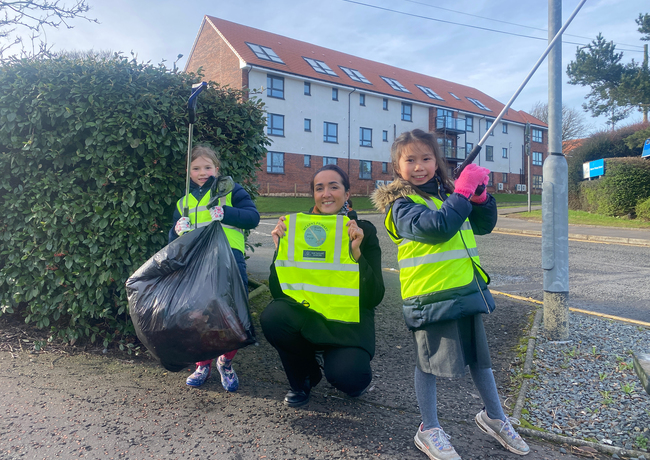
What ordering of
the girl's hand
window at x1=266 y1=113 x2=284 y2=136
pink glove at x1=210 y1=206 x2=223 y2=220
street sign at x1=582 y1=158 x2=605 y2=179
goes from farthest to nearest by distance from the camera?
window at x1=266 y1=113 x2=284 y2=136
street sign at x1=582 y1=158 x2=605 y2=179
pink glove at x1=210 y1=206 x2=223 y2=220
the girl's hand

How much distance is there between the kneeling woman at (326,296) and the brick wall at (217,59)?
84.0ft

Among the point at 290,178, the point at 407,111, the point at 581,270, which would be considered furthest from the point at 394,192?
the point at 407,111

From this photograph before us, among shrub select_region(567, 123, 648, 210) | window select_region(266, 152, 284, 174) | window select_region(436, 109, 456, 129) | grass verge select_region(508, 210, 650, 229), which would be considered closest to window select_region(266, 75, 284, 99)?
window select_region(266, 152, 284, 174)

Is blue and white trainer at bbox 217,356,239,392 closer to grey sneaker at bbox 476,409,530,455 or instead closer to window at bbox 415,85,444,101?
grey sneaker at bbox 476,409,530,455

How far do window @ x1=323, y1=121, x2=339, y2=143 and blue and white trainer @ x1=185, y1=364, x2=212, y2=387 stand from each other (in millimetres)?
29705

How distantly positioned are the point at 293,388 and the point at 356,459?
70cm

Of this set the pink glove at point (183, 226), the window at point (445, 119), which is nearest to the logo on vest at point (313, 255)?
the pink glove at point (183, 226)

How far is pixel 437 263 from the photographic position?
2355 mm

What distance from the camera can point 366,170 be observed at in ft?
114

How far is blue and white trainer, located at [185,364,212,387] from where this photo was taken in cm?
310

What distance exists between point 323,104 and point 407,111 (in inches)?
350

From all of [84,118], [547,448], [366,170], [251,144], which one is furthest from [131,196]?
[366,170]

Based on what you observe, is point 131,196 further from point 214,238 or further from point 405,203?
point 405,203

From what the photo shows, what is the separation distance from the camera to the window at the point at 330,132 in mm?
31969
